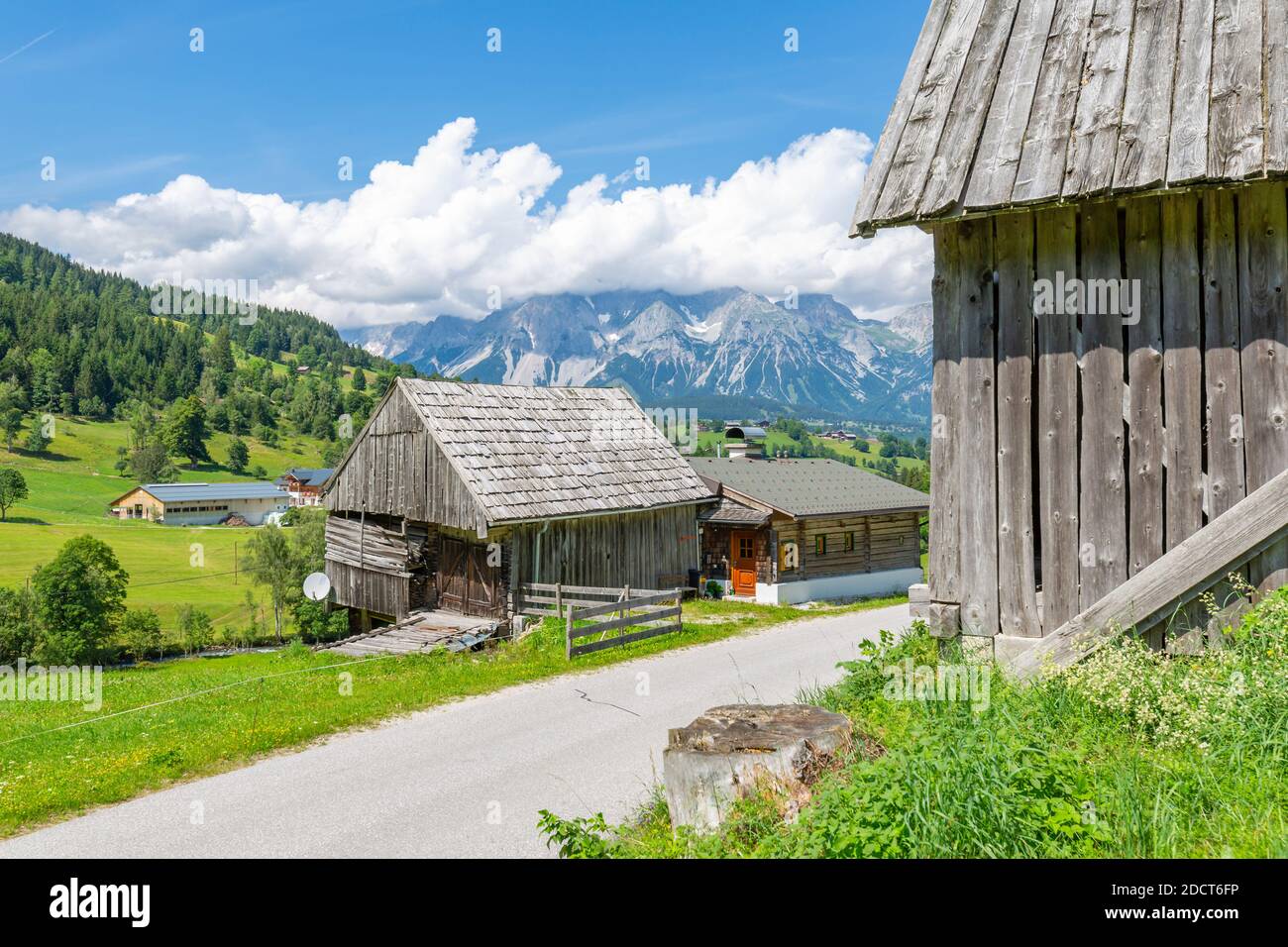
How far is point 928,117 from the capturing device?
754 cm

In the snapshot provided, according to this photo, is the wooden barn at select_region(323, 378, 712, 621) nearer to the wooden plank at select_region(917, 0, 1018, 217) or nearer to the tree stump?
the tree stump

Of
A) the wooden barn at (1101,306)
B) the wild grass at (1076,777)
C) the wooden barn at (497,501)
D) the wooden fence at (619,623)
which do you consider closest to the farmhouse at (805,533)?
the wooden barn at (497,501)

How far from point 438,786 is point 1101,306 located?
8.35 m

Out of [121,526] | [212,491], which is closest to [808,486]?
[121,526]

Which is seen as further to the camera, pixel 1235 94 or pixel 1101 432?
pixel 1101 432

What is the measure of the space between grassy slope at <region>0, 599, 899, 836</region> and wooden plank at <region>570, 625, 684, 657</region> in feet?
0.53

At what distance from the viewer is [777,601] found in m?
30.7

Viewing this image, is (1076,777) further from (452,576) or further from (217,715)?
(452,576)

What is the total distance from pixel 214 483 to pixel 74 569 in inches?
3708

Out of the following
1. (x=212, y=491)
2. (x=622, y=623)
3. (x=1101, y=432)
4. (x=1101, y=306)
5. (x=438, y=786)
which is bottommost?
(x=438, y=786)

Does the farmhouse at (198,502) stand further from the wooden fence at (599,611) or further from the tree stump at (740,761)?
the tree stump at (740,761)

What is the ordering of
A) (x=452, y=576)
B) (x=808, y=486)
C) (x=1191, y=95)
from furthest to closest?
(x=808, y=486) → (x=452, y=576) → (x=1191, y=95)

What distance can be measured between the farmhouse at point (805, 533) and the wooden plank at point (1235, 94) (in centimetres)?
2410
